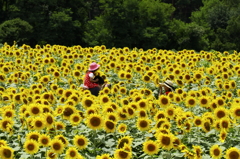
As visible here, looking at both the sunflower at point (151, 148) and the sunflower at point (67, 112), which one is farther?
the sunflower at point (67, 112)

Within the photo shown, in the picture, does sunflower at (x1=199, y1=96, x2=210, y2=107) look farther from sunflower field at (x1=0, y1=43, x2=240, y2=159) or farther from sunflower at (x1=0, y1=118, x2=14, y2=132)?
sunflower at (x1=0, y1=118, x2=14, y2=132)

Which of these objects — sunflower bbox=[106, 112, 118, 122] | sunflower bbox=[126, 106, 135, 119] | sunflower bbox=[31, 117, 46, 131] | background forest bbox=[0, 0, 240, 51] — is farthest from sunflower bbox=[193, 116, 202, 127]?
background forest bbox=[0, 0, 240, 51]

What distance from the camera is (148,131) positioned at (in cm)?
572

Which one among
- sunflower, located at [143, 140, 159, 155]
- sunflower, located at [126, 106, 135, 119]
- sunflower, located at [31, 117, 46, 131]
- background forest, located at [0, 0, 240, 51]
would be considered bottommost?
sunflower, located at [143, 140, 159, 155]

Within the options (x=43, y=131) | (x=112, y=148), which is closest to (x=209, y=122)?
(x=112, y=148)

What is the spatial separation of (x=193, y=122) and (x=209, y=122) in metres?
0.22

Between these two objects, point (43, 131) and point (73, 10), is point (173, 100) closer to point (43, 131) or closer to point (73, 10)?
point (43, 131)

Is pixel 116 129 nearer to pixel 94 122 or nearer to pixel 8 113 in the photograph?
pixel 94 122

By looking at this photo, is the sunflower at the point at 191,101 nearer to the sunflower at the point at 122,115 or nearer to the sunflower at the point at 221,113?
the sunflower at the point at 221,113

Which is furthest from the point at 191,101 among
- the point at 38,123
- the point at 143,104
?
the point at 38,123

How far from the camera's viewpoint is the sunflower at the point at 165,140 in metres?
4.69

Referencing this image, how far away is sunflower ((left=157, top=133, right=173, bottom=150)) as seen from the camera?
4688mm

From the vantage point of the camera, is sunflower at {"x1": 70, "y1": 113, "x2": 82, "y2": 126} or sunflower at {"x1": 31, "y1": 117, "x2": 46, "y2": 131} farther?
sunflower at {"x1": 70, "y1": 113, "x2": 82, "y2": 126}

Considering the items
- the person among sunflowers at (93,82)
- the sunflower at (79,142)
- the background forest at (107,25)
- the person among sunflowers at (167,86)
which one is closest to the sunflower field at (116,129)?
the sunflower at (79,142)
